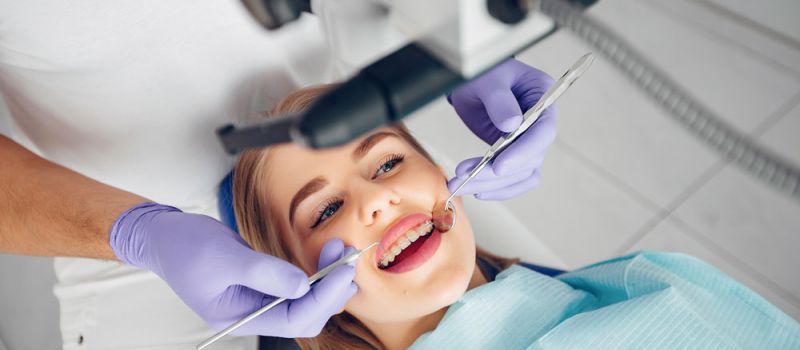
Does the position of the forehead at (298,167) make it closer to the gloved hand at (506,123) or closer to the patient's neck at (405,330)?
the gloved hand at (506,123)

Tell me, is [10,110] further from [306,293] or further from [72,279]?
[306,293]

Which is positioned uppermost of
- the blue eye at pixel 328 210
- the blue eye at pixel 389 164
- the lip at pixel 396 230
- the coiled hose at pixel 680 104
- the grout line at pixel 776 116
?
the coiled hose at pixel 680 104

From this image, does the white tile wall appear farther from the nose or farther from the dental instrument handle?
the nose

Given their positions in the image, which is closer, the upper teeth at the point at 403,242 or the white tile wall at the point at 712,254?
the upper teeth at the point at 403,242

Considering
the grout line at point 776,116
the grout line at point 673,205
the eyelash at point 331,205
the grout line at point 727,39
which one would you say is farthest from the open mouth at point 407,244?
A: the grout line at point 727,39

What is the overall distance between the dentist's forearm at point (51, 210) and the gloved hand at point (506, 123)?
1.90 feet

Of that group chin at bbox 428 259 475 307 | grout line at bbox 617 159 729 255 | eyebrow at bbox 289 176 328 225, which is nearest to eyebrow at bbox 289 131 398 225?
eyebrow at bbox 289 176 328 225

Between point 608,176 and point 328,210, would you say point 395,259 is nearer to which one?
point 328,210

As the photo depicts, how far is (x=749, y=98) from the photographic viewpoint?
77.6 inches

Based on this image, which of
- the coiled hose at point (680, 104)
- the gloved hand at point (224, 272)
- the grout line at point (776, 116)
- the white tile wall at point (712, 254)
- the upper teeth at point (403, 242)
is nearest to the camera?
the coiled hose at point (680, 104)

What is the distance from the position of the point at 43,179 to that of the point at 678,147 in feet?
5.68

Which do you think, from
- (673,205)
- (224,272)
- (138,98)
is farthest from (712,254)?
(138,98)

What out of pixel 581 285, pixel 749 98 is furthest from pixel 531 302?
pixel 749 98

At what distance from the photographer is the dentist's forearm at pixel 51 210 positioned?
38.8 inches
